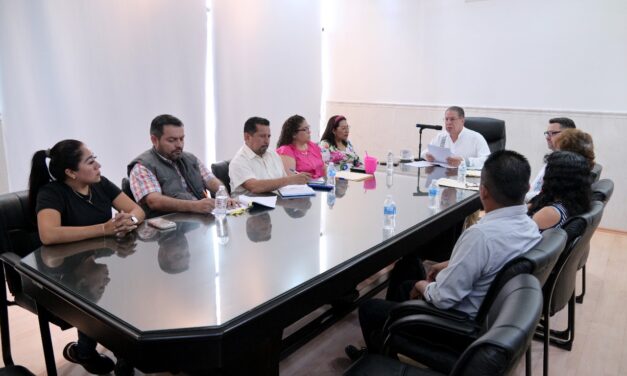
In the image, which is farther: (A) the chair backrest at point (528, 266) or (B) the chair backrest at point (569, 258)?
(B) the chair backrest at point (569, 258)

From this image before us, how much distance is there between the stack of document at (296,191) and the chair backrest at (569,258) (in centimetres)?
135

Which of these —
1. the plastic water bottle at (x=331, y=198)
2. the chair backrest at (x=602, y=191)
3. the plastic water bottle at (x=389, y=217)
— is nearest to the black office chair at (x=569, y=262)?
the chair backrest at (x=602, y=191)

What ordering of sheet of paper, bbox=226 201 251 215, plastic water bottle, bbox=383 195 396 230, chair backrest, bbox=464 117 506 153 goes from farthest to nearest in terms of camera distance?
1. chair backrest, bbox=464 117 506 153
2. sheet of paper, bbox=226 201 251 215
3. plastic water bottle, bbox=383 195 396 230

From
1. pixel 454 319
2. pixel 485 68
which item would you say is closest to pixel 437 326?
pixel 454 319

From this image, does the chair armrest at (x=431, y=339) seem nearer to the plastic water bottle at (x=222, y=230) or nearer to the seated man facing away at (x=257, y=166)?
the plastic water bottle at (x=222, y=230)

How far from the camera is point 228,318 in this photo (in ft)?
3.73

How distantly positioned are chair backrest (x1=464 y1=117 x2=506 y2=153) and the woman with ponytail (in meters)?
3.32

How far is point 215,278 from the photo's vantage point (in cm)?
139

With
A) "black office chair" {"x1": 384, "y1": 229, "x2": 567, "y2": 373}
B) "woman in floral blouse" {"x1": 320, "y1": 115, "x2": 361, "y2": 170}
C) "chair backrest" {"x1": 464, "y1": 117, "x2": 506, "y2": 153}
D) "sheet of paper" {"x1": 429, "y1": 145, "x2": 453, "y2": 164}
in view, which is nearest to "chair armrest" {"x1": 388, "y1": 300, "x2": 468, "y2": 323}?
"black office chair" {"x1": 384, "y1": 229, "x2": 567, "y2": 373}

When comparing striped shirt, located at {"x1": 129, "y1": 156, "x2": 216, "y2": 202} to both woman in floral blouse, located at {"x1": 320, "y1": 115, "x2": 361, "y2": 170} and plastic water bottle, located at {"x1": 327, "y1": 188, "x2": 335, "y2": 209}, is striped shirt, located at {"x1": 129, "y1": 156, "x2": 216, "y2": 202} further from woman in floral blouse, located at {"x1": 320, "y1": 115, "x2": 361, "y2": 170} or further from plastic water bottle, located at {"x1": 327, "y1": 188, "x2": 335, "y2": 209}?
woman in floral blouse, located at {"x1": 320, "y1": 115, "x2": 361, "y2": 170}

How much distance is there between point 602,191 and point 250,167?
6.44ft

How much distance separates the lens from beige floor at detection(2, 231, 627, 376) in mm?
2109

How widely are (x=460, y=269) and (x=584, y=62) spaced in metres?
3.92

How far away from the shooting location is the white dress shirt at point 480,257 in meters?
1.44
